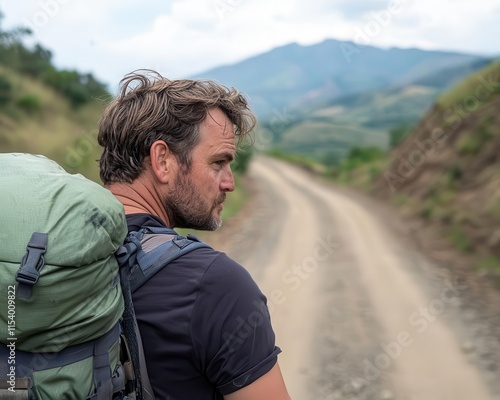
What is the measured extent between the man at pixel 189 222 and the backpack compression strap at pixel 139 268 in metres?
0.02

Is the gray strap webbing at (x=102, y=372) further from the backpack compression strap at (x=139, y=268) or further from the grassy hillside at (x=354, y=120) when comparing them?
the grassy hillside at (x=354, y=120)

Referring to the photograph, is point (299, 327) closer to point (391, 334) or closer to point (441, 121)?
point (391, 334)

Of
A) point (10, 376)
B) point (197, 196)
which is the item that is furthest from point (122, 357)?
point (197, 196)

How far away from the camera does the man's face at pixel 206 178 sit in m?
1.72

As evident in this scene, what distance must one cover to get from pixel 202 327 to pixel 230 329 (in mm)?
65

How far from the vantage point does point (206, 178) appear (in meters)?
1.74

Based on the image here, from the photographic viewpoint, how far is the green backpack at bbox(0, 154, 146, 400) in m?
1.23
